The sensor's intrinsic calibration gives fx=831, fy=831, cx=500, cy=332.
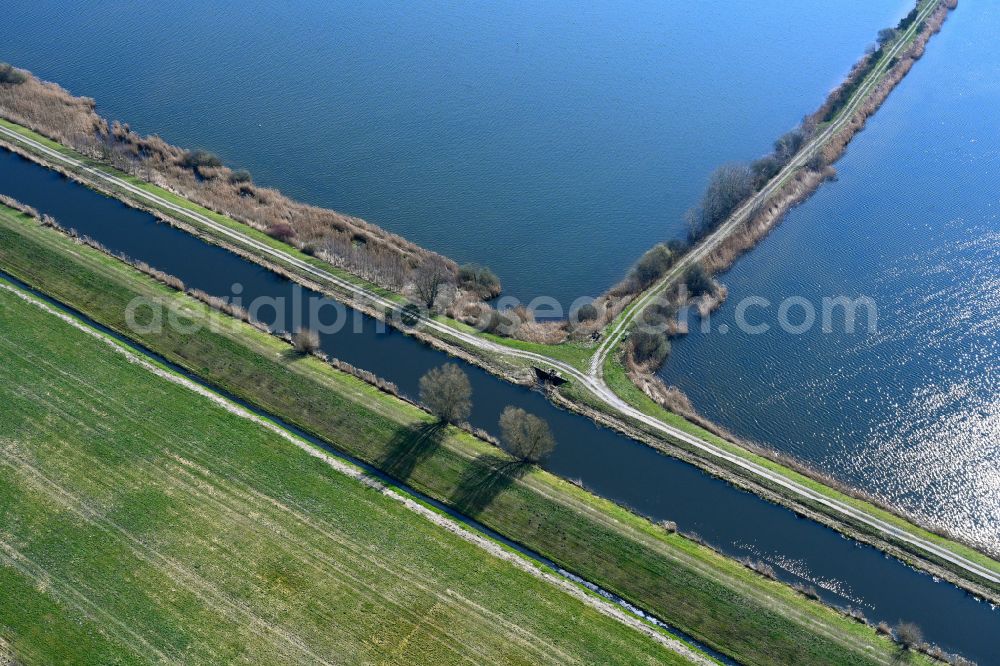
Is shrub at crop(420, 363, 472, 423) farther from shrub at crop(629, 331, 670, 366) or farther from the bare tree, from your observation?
shrub at crop(629, 331, 670, 366)

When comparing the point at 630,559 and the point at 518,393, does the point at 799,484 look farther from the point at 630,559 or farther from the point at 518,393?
the point at 518,393

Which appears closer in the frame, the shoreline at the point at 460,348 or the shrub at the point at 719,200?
the shoreline at the point at 460,348

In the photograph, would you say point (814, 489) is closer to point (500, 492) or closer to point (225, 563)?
point (500, 492)

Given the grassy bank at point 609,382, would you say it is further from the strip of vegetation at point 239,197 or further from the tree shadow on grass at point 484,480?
the tree shadow on grass at point 484,480

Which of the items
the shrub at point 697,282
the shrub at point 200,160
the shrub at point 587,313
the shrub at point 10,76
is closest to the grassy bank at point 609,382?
the shrub at point 587,313

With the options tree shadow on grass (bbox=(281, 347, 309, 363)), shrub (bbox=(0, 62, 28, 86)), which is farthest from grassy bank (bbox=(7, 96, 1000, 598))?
shrub (bbox=(0, 62, 28, 86))
